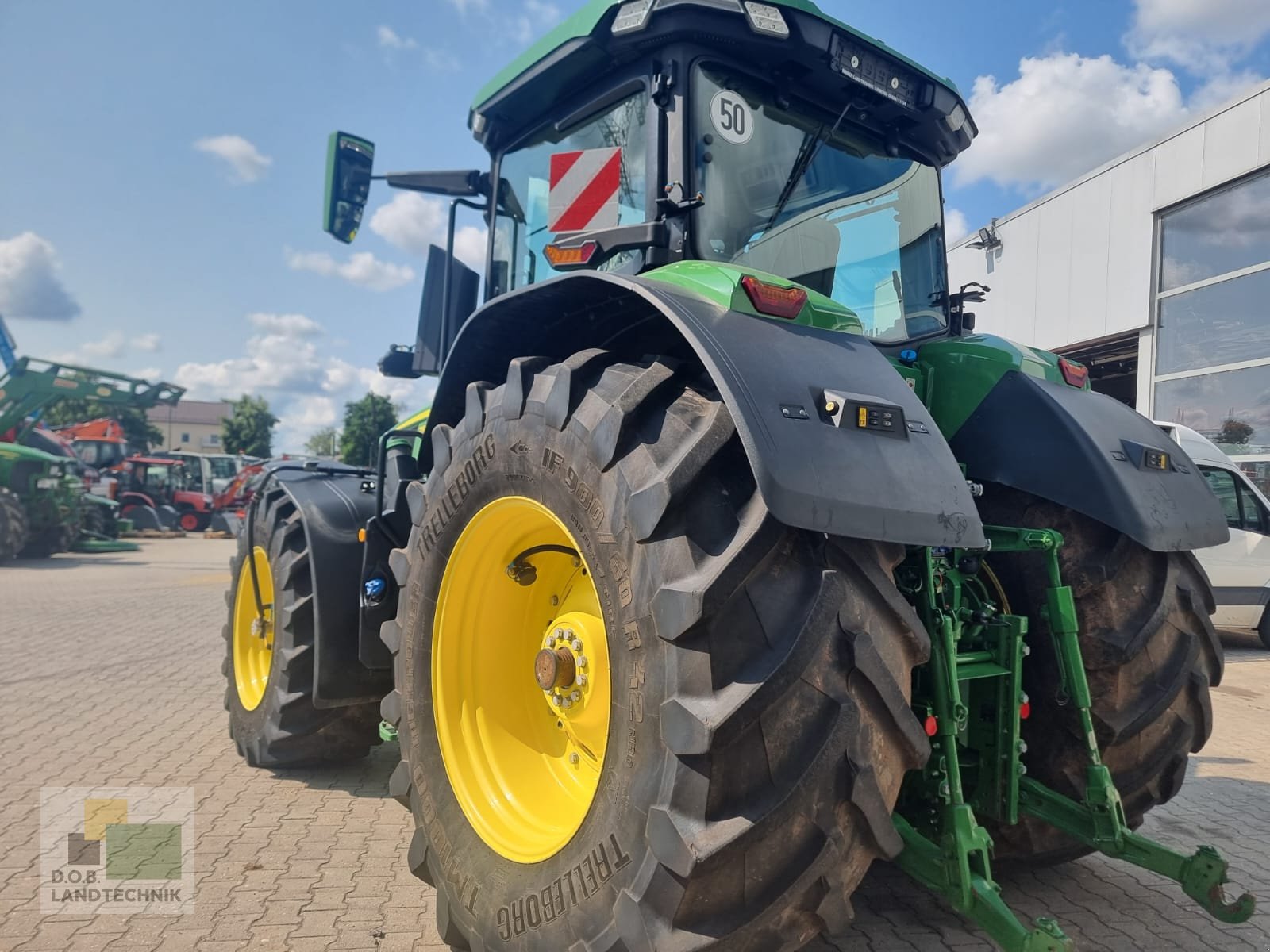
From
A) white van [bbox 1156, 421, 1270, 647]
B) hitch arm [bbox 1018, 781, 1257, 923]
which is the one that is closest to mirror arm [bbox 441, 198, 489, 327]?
hitch arm [bbox 1018, 781, 1257, 923]

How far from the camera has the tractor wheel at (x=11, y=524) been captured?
47.0 ft

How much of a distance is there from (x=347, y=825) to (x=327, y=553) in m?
1.14

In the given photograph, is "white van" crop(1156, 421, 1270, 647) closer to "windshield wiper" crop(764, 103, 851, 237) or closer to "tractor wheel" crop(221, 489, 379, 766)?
"windshield wiper" crop(764, 103, 851, 237)

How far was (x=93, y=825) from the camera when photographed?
3338mm

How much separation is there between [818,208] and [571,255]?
86 centimetres

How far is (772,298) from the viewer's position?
2043 millimetres

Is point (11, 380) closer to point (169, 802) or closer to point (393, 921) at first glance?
point (169, 802)

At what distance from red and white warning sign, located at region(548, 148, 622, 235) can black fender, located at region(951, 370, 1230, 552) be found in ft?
4.41

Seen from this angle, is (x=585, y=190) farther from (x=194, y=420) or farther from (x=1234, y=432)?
(x=194, y=420)

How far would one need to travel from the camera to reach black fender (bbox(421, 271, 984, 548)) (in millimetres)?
1626

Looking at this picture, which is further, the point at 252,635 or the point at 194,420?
the point at 194,420

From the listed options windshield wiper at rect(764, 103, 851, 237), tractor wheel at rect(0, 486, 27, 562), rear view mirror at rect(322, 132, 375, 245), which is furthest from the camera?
tractor wheel at rect(0, 486, 27, 562)

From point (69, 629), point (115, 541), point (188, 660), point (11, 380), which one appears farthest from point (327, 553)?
point (11, 380)

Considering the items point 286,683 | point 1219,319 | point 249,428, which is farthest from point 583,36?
point 249,428
